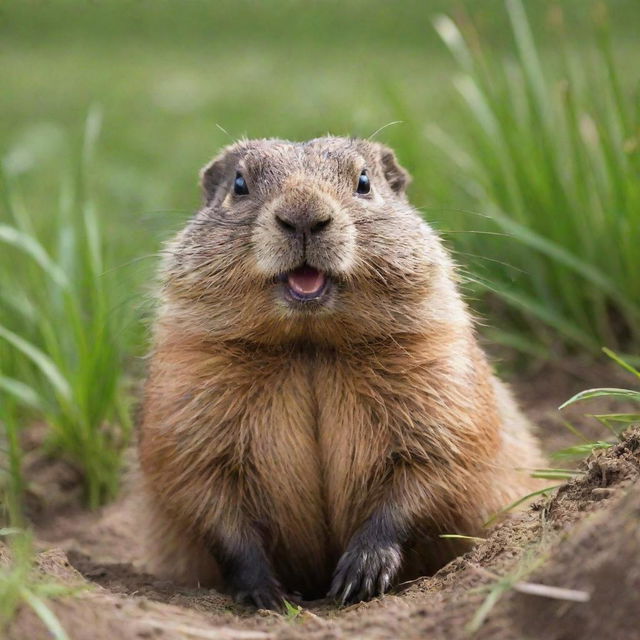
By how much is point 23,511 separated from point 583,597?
369 cm

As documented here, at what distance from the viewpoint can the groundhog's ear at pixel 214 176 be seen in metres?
5.16

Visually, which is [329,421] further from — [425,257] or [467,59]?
[467,59]

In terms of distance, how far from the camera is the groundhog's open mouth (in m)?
4.03

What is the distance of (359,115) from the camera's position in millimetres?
9180

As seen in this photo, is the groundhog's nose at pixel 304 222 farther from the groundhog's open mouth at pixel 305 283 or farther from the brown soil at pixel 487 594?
the brown soil at pixel 487 594

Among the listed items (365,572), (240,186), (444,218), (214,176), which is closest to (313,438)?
(365,572)

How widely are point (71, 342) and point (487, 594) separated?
3.68 m

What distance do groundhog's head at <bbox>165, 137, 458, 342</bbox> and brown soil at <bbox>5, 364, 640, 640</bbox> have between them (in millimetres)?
1018

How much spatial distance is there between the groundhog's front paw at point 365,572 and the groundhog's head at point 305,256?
2.81ft

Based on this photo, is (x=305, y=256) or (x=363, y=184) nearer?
(x=305, y=256)

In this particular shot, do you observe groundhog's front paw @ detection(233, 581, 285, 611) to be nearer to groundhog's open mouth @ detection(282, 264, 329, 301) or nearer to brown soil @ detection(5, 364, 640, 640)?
brown soil @ detection(5, 364, 640, 640)

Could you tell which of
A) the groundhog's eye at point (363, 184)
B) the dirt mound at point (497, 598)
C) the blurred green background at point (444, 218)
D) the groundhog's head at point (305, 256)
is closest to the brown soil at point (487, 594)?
the dirt mound at point (497, 598)

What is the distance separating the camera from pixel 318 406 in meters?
4.37

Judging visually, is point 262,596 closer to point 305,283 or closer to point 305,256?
point 305,283
